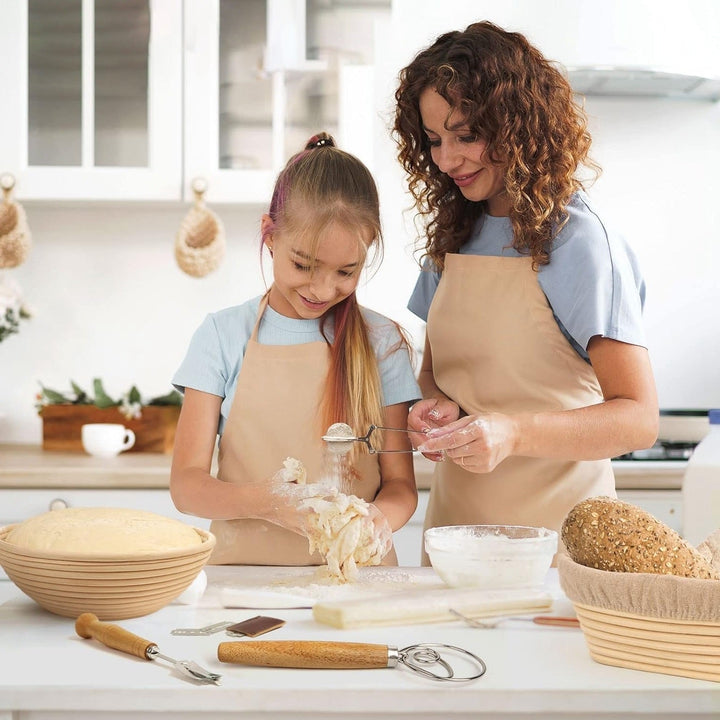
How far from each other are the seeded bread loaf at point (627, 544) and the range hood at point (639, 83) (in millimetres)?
1562

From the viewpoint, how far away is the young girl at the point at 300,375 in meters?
1.43

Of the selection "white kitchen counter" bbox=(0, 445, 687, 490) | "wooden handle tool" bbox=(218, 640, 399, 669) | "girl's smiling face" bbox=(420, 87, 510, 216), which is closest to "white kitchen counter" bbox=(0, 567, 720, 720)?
"wooden handle tool" bbox=(218, 640, 399, 669)

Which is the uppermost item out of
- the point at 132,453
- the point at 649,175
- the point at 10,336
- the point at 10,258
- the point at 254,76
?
the point at 254,76

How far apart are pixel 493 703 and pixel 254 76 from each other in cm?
191

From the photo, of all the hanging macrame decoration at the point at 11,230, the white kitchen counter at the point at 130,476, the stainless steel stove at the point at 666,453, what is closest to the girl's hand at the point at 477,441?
the white kitchen counter at the point at 130,476

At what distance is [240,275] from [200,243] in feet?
0.75

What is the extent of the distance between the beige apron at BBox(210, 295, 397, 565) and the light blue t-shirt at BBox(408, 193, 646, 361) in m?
0.36

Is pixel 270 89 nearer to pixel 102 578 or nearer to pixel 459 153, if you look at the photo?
pixel 459 153

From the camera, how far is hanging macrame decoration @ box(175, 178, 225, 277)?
Answer: 2.52m

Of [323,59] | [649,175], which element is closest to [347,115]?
[323,59]

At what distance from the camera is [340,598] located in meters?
1.12

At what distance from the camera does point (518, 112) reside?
1374mm

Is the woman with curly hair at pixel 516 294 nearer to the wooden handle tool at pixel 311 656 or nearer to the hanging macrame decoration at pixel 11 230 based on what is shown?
the wooden handle tool at pixel 311 656

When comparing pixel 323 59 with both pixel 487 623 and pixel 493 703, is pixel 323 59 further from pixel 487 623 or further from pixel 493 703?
pixel 493 703
